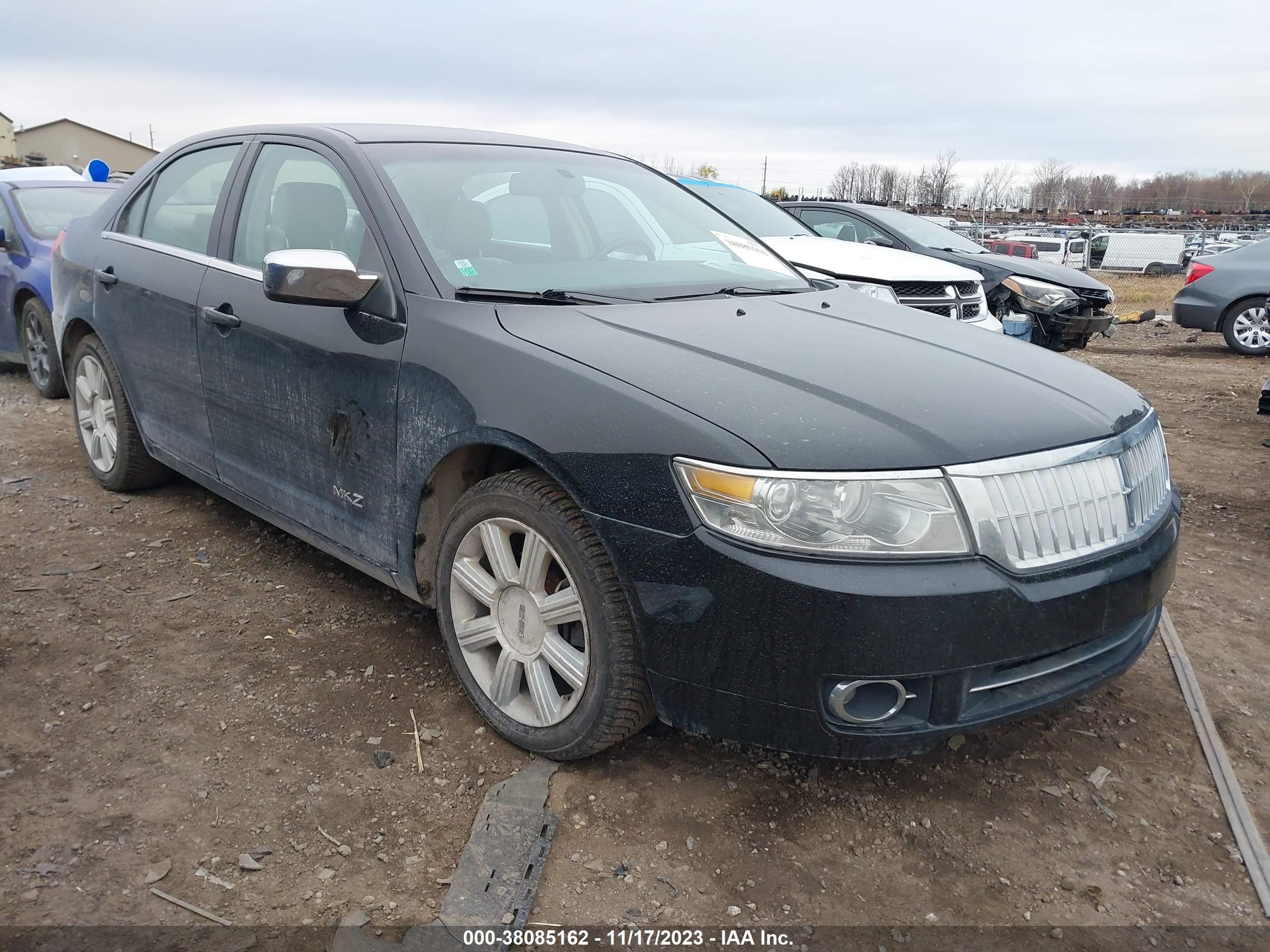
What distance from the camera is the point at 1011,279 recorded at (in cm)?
938

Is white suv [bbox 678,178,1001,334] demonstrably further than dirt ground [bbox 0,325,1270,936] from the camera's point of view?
Yes

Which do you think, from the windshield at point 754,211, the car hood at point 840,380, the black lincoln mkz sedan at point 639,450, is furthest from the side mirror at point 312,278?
the windshield at point 754,211

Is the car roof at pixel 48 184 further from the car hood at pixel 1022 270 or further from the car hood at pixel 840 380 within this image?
the car hood at pixel 1022 270

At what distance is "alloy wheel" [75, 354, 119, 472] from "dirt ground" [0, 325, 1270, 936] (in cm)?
99

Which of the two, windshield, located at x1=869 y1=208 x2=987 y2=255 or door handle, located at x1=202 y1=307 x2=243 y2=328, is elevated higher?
windshield, located at x1=869 y1=208 x2=987 y2=255

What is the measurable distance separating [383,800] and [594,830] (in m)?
0.55

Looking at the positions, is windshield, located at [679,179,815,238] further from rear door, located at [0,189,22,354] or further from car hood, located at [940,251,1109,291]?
rear door, located at [0,189,22,354]

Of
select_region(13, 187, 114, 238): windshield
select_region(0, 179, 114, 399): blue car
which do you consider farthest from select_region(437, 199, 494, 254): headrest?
select_region(13, 187, 114, 238): windshield

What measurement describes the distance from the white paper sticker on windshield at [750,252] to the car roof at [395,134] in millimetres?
661

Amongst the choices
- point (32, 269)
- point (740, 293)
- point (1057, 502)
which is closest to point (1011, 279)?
point (740, 293)

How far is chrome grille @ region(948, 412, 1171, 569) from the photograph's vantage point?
2102 millimetres

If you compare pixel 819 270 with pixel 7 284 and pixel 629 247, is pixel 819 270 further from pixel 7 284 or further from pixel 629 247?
pixel 7 284

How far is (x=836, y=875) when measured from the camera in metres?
2.24

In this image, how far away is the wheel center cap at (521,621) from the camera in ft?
8.32
